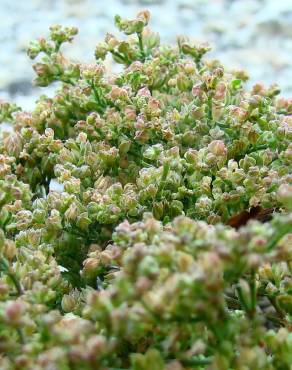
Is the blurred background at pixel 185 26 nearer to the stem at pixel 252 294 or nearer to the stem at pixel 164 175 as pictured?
the stem at pixel 164 175

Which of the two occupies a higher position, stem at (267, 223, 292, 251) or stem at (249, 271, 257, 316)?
stem at (267, 223, 292, 251)

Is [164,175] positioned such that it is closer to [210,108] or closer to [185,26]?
[210,108]

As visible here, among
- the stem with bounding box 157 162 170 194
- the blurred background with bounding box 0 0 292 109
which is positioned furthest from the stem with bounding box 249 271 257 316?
the blurred background with bounding box 0 0 292 109

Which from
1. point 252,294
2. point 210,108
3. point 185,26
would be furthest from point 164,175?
point 185,26

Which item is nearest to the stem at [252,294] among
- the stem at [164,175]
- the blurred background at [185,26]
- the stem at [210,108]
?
the stem at [164,175]

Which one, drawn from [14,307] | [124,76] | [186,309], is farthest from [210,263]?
[124,76]

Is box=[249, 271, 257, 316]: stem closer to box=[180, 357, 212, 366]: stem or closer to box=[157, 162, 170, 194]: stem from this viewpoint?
box=[180, 357, 212, 366]: stem

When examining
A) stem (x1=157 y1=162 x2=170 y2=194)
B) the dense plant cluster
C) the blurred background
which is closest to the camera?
the dense plant cluster
